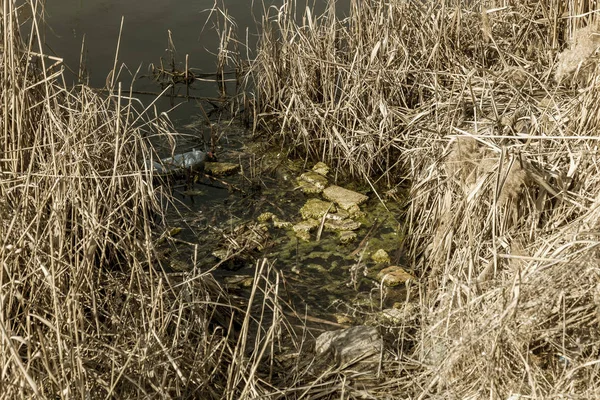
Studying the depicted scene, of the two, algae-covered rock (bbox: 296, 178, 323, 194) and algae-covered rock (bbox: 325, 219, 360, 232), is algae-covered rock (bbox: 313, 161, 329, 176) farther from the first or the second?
algae-covered rock (bbox: 325, 219, 360, 232)

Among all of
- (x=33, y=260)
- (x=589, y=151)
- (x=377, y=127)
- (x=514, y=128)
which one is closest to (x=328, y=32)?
(x=377, y=127)

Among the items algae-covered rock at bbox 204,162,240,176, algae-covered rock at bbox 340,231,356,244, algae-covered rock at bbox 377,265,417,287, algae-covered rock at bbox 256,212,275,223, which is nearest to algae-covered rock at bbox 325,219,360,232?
algae-covered rock at bbox 340,231,356,244

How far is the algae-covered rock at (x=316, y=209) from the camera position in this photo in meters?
4.22

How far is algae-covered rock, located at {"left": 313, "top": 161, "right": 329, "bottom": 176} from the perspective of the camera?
4.58 m

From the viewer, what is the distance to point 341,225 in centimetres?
414

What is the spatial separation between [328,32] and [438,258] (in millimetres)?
1780

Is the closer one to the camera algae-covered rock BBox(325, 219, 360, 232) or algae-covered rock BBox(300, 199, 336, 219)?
algae-covered rock BBox(325, 219, 360, 232)

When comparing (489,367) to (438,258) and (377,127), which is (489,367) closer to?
(438,258)

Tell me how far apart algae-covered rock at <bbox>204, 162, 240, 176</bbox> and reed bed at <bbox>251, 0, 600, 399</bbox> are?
40cm

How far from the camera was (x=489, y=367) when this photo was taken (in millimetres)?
2307

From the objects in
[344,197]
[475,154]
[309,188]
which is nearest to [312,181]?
[309,188]

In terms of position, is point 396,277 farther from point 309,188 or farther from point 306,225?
point 309,188

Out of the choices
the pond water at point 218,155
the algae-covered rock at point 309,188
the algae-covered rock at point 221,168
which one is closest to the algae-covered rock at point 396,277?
the pond water at point 218,155

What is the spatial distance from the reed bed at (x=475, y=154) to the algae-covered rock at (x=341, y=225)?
12.4 inches
